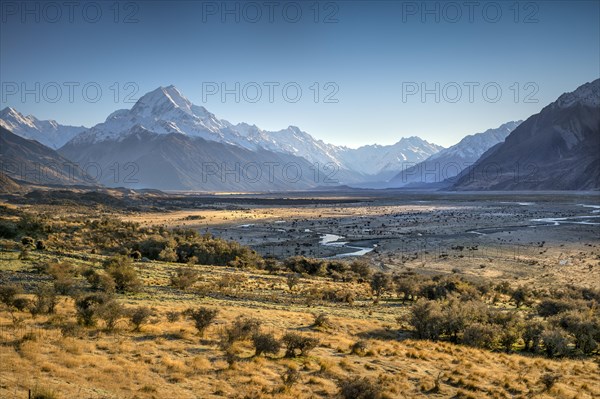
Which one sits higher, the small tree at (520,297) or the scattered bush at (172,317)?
the scattered bush at (172,317)

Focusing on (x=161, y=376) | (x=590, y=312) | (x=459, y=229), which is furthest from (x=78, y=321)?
(x=459, y=229)

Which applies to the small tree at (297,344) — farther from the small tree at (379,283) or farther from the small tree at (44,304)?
the small tree at (379,283)

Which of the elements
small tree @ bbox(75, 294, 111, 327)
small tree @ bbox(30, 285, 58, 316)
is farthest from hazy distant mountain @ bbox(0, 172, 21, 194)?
small tree @ bbox(75, 294, 111, 327)

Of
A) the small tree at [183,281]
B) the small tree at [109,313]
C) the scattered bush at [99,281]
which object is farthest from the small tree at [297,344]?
the small tree at [183,281]

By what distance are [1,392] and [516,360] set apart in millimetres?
17582

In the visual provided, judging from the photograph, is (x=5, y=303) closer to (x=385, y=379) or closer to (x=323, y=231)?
(x=385, y=379)

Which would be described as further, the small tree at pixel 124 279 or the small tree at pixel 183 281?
the small tree at pixel 183 281

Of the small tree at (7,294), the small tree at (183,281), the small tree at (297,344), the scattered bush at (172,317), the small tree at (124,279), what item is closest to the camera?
the small tree at (297,344)

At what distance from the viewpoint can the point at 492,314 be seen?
22.3m

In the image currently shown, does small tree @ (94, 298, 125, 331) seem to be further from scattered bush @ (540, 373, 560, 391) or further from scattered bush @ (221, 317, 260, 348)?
scattered bush @ (540, 373, 560, 391)

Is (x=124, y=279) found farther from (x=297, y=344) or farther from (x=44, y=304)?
(x=297, y=344)

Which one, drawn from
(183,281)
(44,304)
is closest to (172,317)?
(44,304)

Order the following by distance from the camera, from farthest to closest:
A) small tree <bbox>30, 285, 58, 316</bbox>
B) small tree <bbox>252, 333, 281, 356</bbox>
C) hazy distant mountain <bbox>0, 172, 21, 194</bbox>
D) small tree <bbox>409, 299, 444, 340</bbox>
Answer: hazy distant mountain <bbox>0, 172, 21, 194</bbox>
small tree <bbox>409, 299, 444, 340</bbox>
small tree <bbox>30, 285, 58, 316</bbox>
small tree <bbox>252, 333, 281, 356</bbox>

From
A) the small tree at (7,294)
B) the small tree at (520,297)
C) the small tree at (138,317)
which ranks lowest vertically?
the small tree at (520,297)
